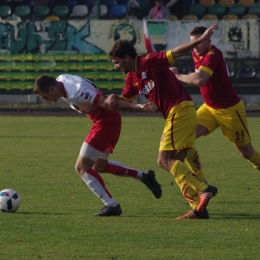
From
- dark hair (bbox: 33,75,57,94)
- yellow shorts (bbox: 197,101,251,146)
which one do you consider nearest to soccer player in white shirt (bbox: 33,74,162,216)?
dark hair (bbox: 33,75,57,94)

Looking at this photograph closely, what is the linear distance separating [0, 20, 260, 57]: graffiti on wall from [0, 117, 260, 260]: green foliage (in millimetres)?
11840

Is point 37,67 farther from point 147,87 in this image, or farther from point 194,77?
point 147,87


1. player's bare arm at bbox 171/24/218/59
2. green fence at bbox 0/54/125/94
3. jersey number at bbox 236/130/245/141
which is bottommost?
green fence at bbox 0/54/125/94

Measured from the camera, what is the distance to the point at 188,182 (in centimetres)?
855

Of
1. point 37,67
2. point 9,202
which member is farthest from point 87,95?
point 37,67

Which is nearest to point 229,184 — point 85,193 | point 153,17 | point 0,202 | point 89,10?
point 85,193

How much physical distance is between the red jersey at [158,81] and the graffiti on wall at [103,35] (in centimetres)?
1916

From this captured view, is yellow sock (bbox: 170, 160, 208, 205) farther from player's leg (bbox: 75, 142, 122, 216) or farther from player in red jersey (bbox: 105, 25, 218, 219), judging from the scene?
player's leg (bbox: 75, 142, 122, 216)

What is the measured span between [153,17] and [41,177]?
58.6ft

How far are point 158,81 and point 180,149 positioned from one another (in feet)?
2.65

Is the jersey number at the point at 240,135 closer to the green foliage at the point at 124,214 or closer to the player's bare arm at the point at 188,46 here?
the green foliage at the point at 124,214

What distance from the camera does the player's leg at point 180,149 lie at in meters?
8.55

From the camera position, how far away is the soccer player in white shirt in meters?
8.53

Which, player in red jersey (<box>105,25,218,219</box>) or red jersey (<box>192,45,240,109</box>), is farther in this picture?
red jersey (<box>192,45,240,109</box>)
